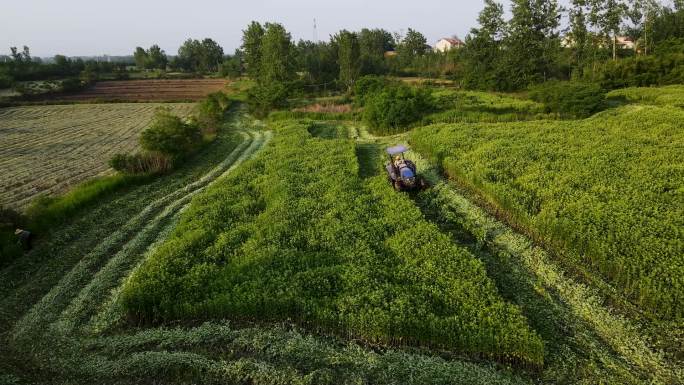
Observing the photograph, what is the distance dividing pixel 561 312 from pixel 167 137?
2458cm

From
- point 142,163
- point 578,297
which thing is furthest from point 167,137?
point 578,297

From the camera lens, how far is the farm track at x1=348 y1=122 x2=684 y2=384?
8500mm

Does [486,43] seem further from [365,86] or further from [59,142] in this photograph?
[59,142]

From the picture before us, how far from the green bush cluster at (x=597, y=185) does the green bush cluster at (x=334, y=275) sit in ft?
12.2

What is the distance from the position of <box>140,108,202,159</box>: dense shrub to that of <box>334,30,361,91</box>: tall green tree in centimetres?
3251

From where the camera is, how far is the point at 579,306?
1045 centimetres

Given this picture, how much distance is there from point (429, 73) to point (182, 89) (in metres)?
48.5

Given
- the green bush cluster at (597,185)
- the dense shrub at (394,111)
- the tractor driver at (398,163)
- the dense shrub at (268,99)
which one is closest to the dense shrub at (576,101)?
the green bush cluster at (597,185)

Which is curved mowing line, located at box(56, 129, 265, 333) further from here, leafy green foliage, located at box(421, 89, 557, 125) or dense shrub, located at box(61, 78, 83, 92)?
A: dense shrub, located at box(61, 78, 83, 92)

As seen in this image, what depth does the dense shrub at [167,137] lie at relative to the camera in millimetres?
25344

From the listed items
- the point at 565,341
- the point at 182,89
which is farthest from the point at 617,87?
the point at 182,89

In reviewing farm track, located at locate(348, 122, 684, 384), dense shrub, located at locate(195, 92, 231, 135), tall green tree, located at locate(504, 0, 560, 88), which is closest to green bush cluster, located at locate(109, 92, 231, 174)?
dense shrub, located at locate(195, 92, 231, 135)

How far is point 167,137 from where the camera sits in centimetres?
2603

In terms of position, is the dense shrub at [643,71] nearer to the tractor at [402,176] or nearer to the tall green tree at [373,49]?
the tall green tree at [373,49]
